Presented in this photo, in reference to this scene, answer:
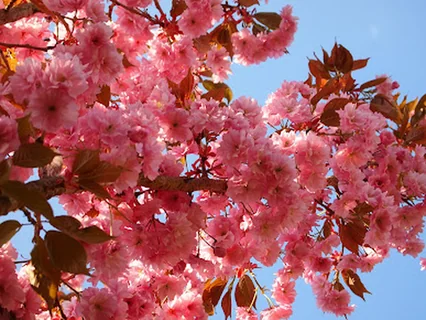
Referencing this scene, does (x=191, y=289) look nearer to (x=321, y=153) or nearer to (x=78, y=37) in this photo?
(x=321, y=153)

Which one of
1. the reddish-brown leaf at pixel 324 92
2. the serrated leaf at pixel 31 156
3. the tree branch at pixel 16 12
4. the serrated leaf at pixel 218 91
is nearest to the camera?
the serrated leaf at pixel 31 156

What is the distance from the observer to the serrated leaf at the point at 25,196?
0.99 meters

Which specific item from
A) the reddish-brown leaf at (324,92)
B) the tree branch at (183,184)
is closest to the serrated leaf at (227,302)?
the tree branch at (183,184)

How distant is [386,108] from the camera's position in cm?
238

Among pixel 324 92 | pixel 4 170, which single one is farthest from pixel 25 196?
pixel 324 92

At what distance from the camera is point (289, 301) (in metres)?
2.50

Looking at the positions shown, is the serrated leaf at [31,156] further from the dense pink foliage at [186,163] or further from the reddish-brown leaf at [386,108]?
the reddish-brown leaf at [386,108]

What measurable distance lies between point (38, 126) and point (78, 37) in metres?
0.45

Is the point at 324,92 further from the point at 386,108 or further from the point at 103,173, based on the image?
the point at 103,173

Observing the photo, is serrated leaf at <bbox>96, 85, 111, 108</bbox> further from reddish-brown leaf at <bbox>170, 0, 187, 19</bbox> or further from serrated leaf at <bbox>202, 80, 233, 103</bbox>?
reddish-brown leaf at <bbox>170, 0, 187, 19</bbox>

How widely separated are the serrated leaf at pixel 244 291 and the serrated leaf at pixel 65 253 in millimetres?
1345

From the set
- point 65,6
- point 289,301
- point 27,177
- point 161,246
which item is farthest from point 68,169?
point 289,301

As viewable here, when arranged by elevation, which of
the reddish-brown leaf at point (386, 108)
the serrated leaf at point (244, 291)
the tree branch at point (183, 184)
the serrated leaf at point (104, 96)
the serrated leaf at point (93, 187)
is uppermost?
the reddish-brown leaf at point (386, 108)

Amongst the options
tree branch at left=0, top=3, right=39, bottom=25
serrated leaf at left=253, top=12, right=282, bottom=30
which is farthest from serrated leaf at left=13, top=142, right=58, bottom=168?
serrated leaf at left=253, top=12, right=282, bottom=30
